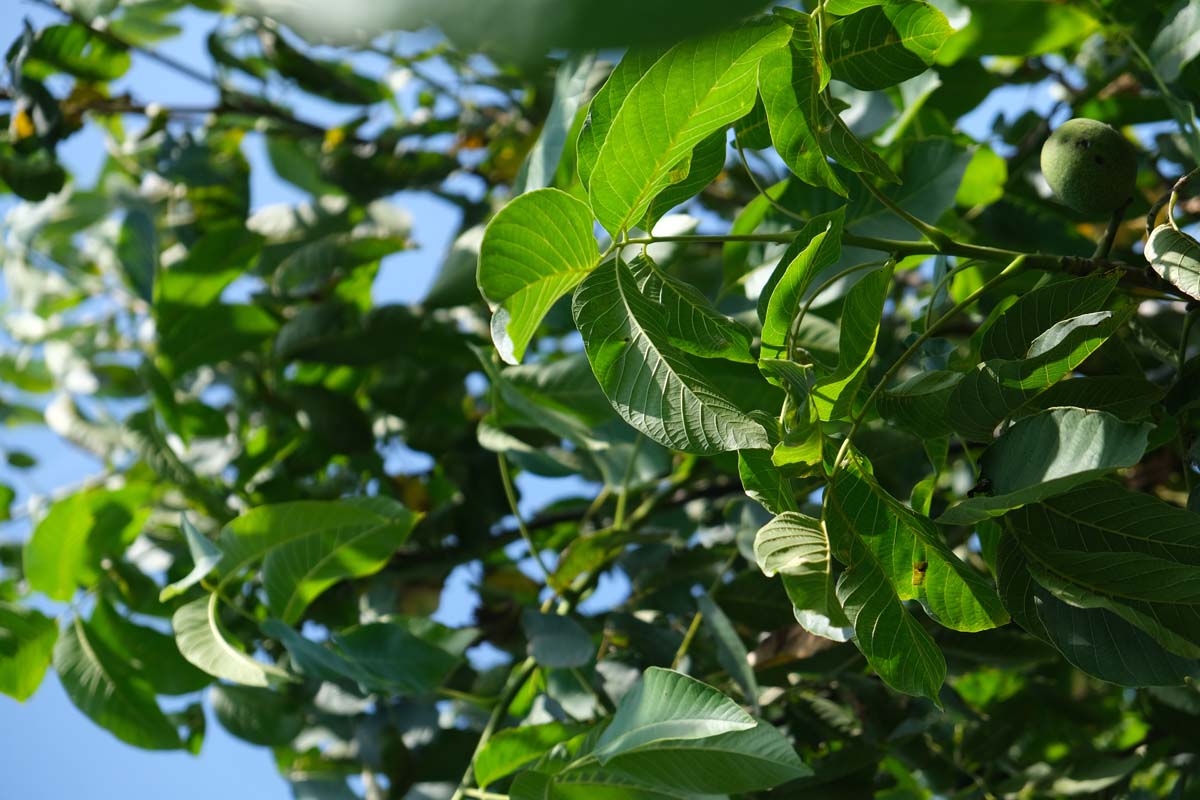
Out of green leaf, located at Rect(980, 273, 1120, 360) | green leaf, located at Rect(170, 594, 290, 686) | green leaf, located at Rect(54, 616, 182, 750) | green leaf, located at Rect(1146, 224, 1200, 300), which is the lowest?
green leaf, located at Rect(54, 616, 182, 750)

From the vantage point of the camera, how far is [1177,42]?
73cm

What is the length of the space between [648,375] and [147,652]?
0.68 meters

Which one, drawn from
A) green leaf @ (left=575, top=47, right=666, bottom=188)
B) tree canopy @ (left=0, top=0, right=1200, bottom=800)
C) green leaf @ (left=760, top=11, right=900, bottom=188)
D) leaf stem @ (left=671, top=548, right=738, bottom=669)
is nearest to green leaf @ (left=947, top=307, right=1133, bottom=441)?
tree canopy @ (left=0, top=0, right=1200, bottom=800)

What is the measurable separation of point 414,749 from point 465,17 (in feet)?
3.10

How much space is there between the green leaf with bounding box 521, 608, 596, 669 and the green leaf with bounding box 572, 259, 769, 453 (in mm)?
333

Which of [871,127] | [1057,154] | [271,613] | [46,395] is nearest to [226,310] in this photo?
[271,613]

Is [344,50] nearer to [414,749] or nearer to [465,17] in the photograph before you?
[414,749]

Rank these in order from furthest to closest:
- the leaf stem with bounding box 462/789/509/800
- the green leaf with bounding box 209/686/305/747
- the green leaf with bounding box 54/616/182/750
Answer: the green leaf with bounding box 209/686/305/747, the green leaf with bounding box 54/616/182/750, the leaf stem with bounding box 462/789/509/800

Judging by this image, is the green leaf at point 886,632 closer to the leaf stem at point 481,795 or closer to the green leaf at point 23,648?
the leaf stem at point 481,795

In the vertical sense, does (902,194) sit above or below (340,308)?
above

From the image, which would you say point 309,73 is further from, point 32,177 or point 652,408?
point 652,408

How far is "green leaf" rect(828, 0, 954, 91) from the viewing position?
0.54m

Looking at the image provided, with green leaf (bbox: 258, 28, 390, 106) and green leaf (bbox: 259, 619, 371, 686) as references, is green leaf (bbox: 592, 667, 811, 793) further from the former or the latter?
green leaf (bbox: 258, 28, 390, 106)

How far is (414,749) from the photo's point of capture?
1.03 m
